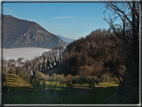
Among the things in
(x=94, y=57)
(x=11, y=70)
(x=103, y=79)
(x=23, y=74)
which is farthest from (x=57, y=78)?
(x=94, y=57)

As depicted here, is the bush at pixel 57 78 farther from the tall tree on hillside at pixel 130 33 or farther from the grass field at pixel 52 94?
the tall tree on hillside at pixel 130 33

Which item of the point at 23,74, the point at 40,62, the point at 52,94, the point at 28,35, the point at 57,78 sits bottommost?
the point at 52,94

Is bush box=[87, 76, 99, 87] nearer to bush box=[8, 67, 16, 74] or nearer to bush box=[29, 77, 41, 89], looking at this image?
bush box=[29, 77, 41, 89]

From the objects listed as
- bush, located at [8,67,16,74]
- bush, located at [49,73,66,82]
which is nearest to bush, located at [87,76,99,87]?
bush, located at [49,73,66,82]

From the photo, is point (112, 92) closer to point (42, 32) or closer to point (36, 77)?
point (36, 77)

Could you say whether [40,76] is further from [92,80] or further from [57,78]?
[92,80]

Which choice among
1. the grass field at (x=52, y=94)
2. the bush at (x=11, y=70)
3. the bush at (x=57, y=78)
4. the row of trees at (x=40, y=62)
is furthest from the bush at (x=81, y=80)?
the bush at (x=11, y=70)
